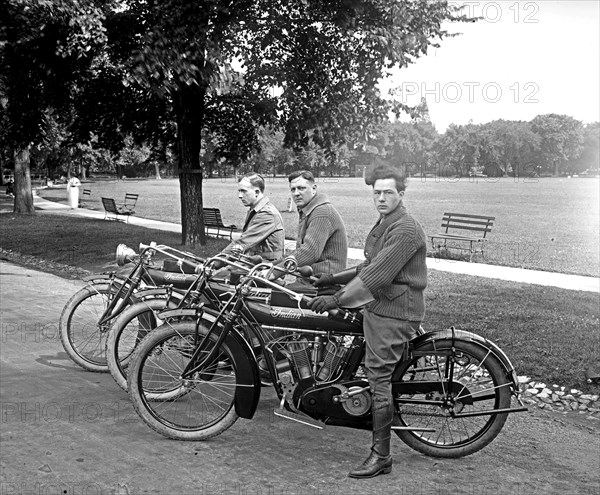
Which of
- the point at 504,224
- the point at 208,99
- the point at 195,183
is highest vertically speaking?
the point at 208,99

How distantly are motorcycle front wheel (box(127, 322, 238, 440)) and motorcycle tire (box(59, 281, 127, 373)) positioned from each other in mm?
1744

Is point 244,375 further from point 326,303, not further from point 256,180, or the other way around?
point 256,180

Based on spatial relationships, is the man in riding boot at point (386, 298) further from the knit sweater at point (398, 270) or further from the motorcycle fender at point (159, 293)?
the motorcycle fender at point (159, 293)

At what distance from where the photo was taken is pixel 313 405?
487cm

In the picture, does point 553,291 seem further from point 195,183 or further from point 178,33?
point 195,183

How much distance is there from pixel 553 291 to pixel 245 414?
767cm

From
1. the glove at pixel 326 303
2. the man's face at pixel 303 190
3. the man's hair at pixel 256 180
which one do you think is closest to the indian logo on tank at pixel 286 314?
the glove at pixel 326 303

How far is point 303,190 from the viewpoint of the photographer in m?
5.92

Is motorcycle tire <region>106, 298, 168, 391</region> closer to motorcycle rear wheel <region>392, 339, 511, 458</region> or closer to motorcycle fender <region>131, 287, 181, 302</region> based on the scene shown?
motorcycle fender <region>131, 287, 181, 302</region>

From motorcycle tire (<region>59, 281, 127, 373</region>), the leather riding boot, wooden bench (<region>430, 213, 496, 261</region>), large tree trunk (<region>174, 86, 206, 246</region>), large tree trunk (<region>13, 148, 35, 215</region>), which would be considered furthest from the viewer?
large tree trunk (<region>13, 148, 35, 215</region>)

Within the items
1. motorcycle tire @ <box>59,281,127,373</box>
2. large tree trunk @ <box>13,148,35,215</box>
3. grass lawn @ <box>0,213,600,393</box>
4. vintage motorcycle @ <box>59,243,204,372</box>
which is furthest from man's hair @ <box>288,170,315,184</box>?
large tree trunk @ <box>13,148,35,215</box>

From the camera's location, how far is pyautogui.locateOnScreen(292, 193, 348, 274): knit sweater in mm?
5762

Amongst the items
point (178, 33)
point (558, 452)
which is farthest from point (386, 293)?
point (178, 33)

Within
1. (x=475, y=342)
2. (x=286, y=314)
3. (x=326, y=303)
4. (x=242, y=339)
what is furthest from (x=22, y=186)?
(x=475, y=342)
